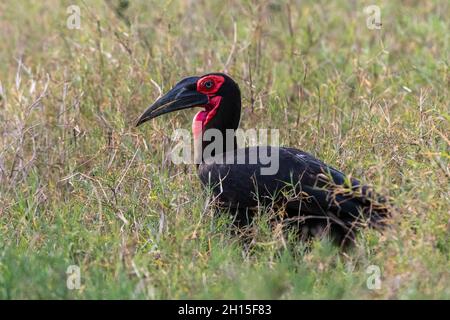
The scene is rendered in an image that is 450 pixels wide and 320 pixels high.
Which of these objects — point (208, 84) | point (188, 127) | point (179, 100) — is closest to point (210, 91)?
point (208, 84)

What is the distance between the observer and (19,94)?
5.83 metres

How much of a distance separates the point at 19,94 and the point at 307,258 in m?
2.50

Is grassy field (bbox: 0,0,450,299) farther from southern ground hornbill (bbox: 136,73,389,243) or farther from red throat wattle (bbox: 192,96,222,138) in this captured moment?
red throat wattle (bbox: 192,96,222,138)

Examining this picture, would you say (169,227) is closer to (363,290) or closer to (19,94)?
(363,290)

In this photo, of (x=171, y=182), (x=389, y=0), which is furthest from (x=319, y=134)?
(x=389, y=0)

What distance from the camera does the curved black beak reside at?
205 inches

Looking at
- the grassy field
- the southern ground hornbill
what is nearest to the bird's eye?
the southern ground hornbill

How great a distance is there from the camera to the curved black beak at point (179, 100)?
205 inches

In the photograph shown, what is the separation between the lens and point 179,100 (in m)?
5.22

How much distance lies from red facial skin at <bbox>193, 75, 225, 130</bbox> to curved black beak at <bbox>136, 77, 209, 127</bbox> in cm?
2

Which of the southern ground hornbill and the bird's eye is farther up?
the bird's eye

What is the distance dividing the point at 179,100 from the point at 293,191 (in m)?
0.99

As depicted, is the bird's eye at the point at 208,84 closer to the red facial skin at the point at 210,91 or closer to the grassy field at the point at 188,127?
the red facial skin at the point at 210,91

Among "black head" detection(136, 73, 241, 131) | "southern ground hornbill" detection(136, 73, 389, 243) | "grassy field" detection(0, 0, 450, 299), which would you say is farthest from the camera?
"black head" detection(136, 73, 241, 131)
